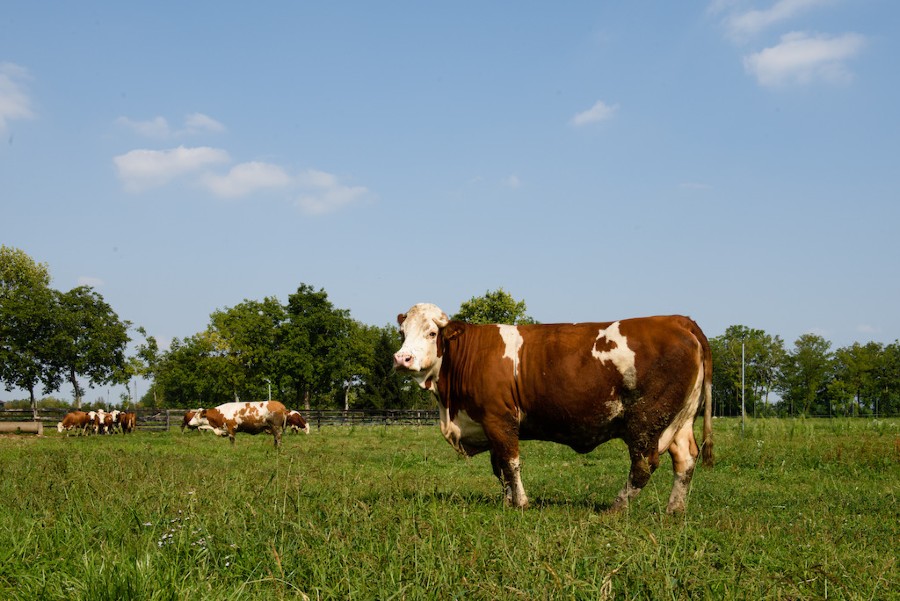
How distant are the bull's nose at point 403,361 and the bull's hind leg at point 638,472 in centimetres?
248

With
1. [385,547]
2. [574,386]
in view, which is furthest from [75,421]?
[385,547]

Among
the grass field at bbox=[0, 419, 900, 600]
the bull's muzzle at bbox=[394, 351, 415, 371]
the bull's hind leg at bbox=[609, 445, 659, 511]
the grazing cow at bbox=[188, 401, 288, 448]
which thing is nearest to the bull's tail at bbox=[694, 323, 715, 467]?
the grass field at bbox=[0, 419, 900, 600]

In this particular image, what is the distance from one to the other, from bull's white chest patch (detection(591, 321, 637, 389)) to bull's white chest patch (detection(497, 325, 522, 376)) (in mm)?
843

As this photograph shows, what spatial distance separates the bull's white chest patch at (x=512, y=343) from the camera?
7496 millimetres

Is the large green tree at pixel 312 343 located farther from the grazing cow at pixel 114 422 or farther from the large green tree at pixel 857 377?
the large green tree at pixel 857 377

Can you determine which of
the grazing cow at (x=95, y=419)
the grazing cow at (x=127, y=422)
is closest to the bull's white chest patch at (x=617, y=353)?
the grazing cow at (x=127, y=422)

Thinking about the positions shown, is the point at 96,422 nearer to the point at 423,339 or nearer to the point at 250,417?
the point at 250,417

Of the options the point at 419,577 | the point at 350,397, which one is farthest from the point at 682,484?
the point at 350,397

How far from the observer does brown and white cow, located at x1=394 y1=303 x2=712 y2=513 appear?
23.1 ft

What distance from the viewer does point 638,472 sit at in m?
6.98

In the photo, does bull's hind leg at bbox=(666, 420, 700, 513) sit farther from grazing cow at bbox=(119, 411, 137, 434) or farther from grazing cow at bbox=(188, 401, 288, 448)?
grazing cow at bbox=(119, 411, 137, 434)

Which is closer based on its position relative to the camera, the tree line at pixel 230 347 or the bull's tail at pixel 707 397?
the bull's tail at pixel 707 397

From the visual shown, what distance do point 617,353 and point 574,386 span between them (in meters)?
0.56

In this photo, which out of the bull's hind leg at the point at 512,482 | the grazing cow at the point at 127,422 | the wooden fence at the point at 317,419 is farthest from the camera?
the wooden fence at the point at 317,419
